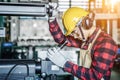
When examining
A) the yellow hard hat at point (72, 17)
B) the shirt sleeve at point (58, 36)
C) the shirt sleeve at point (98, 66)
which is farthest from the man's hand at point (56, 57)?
the shirt sleeve at point (58, 36)

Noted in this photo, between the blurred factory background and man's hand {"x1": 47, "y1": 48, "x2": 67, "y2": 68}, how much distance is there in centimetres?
4

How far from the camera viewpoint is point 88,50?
228 centimetres

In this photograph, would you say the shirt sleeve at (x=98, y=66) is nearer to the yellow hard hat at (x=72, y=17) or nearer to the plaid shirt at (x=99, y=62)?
the plaid shirt at (x=99, y=62)

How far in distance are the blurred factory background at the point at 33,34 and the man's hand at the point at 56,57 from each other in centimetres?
4

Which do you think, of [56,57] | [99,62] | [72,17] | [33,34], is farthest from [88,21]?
[33,34]

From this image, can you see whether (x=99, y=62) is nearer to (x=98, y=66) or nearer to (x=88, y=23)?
(x=98, y=66)

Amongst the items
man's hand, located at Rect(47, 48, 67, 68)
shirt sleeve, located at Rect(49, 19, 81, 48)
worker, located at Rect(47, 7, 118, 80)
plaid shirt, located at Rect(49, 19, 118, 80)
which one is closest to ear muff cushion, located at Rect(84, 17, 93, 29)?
worker, located at Rect(47, 7, 118, 80)

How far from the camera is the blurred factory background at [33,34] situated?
170 centimetres

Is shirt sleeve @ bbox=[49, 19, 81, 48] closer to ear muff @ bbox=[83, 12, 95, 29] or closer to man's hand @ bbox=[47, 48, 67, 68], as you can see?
ear muff @ bbox=[83, 12, 95, 29]

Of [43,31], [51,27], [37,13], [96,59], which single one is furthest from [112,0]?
[37,13]

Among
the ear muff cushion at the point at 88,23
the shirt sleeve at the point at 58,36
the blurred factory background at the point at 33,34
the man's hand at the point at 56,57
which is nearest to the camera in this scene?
the blurred factory background at the point at 33,34

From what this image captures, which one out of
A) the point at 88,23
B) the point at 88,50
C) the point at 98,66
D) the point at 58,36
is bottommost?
the point at 98,66

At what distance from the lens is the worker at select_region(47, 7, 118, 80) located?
1979 millimetres

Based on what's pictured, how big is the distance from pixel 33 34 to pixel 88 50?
288 cm
